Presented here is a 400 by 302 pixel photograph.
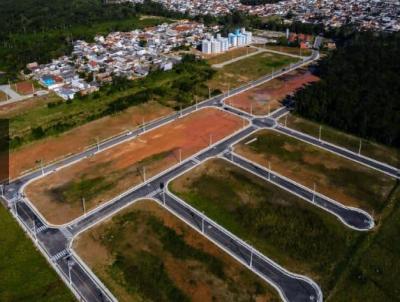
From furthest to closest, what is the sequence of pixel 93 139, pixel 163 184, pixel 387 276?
pixel 93 139, pixel 163 184, pixel 387 276

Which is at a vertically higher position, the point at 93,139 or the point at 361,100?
the point at 361,100

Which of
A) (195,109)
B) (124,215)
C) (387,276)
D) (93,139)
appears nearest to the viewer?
(387,276)

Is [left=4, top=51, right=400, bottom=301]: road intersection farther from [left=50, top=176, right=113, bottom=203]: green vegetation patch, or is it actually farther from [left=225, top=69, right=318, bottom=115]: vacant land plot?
[left=225, top=69, right=318, bottom=115]: vacant land plot

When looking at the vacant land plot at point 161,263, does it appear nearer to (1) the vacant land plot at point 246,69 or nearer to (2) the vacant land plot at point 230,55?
(1) the vacant land plot at point 246,69

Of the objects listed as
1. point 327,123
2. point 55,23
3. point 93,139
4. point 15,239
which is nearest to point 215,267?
point 15,239

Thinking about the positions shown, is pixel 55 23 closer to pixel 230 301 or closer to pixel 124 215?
pixel 124 215

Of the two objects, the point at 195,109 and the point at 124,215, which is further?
the point at 195,109

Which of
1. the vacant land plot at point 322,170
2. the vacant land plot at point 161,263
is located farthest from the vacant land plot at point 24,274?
the vacant land plot at point 322,170
